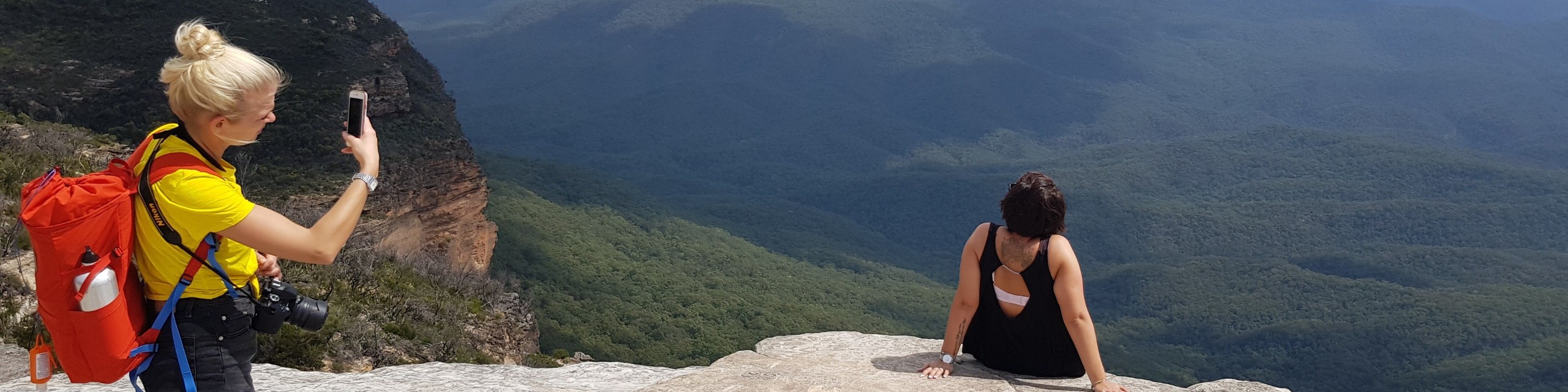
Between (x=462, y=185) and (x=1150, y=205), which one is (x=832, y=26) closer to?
(x=1150, y=205)

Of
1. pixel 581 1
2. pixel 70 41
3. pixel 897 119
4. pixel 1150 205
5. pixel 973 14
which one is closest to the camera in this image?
pixel 70 41

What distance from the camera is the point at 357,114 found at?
12.4ft

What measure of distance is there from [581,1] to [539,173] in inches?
4865

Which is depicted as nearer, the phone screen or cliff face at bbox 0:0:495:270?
the phone screen

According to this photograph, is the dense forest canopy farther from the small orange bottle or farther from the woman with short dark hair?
the small orange bottle

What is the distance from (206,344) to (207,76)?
993 mm

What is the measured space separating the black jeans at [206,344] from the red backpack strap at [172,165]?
494 mm

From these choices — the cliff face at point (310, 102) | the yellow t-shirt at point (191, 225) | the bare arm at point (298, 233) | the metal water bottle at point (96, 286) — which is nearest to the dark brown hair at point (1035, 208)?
the bare arm at point (298, 233)

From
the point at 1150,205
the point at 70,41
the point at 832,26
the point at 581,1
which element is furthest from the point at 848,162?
the point at 70,41

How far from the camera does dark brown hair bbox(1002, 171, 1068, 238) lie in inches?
216

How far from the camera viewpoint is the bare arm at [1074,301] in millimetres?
5566

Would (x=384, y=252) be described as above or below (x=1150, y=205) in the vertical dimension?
above

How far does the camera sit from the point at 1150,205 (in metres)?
96.5

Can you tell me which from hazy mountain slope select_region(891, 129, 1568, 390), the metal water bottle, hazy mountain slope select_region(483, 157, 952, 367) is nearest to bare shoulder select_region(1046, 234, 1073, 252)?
the metal water bottle
